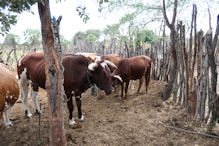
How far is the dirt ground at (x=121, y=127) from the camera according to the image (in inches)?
125

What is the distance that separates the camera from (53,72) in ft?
6.75

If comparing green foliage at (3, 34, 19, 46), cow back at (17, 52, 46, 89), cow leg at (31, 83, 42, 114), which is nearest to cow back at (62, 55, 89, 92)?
cow back at (17, 52, 46, 89)

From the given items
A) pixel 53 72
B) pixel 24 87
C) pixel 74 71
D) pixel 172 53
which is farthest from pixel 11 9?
pixel 172 53

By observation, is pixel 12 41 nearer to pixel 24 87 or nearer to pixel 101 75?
pixel 24 87

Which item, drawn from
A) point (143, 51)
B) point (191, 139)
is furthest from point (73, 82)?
point (143, 51)

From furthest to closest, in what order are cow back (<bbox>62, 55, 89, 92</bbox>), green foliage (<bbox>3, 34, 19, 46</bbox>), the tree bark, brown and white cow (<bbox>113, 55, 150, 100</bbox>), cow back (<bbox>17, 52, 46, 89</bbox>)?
1. green foliage (<bbox>3, 34, 19, 46</bbox>)
2. brown and white cow (<bbox>113, 55, 150, 100</bbox>)
3. the tree bark
4. cow back (<bbox>17, 52, 46, 89</bbox>)
5. cow back (<bbox>62, 55, 89, 92</bbox>)

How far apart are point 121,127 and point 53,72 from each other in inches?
94.0

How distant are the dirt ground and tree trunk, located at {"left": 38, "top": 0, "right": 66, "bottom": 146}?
42.6 inches

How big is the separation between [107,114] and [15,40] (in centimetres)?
1494

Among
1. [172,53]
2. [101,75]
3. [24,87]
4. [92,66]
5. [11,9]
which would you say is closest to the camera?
[11,9]

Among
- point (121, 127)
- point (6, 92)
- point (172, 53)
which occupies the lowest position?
point (121, 127)

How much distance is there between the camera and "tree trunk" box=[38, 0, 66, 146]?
2006 mm

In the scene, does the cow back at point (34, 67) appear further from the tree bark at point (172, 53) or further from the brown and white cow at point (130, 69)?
the tree bark at point (172, 53)

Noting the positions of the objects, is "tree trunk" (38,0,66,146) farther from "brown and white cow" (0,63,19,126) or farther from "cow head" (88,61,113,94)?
"cow head" (88,61,113,94)
